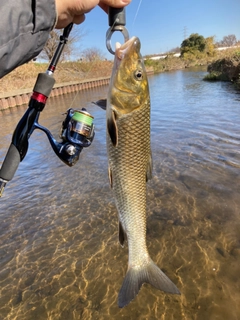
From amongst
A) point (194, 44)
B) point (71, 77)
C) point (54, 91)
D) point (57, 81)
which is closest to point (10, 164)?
point (54, 91)

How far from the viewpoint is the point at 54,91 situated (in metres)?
29.3

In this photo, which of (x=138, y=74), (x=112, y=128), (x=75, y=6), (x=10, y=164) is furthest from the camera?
(x=10, y=164)

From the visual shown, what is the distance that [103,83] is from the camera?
37938mm

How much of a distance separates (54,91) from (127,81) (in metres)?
28.8

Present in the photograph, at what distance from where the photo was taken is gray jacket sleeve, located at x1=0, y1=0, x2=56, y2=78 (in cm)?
141

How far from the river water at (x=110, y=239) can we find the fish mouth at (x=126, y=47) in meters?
3.13

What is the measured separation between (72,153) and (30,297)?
2218mm

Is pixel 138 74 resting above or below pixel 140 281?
above

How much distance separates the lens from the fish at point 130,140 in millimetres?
2123

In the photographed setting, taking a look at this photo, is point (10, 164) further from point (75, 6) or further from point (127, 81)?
point (75, 6)

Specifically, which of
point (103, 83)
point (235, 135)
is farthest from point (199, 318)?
point (103, 83)

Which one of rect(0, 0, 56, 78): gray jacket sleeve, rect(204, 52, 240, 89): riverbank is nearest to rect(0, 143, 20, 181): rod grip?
rect(0, 0, 56, 78): gray jacket sleeve

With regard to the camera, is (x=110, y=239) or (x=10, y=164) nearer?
(x=10, y=164)

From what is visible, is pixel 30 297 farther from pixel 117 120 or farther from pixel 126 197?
pixel 117 120
